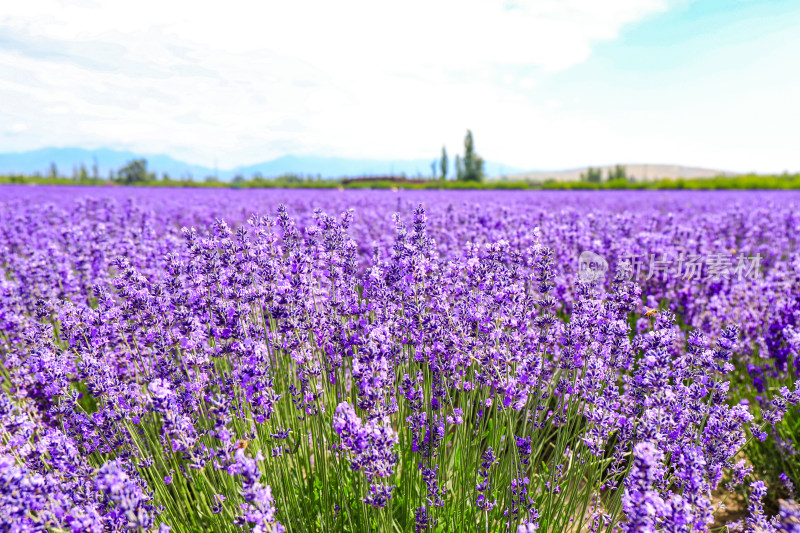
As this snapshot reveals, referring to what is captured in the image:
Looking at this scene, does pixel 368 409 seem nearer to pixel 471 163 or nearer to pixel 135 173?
pixel 471 163

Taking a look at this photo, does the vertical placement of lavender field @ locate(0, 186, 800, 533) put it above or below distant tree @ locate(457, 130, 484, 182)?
below

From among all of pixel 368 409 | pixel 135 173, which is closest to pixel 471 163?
pixel 135 173

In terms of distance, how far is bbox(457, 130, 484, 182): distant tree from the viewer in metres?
52.2

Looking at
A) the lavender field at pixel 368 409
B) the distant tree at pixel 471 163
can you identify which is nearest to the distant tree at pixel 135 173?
the distant tree at pixel 471 163

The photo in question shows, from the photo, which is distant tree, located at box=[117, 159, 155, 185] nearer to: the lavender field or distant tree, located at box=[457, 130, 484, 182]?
distant tree, located at box=[457, 130, 484, 182]

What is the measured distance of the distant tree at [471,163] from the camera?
52.2m

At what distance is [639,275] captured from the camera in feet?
16.7

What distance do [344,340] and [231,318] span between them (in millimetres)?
648

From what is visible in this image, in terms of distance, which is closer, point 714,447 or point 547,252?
point 714,447

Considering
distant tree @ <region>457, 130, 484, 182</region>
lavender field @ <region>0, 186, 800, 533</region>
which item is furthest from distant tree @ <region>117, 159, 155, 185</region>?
lavender field @ <region>0, 186, 800, 533</region>

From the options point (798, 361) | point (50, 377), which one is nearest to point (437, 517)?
point (50, 377)

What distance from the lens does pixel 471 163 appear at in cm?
5347

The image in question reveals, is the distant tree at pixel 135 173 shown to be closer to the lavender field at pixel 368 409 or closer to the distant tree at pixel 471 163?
the distant tree at pixel 471 163

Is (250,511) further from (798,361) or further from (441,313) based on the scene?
(798,361)
